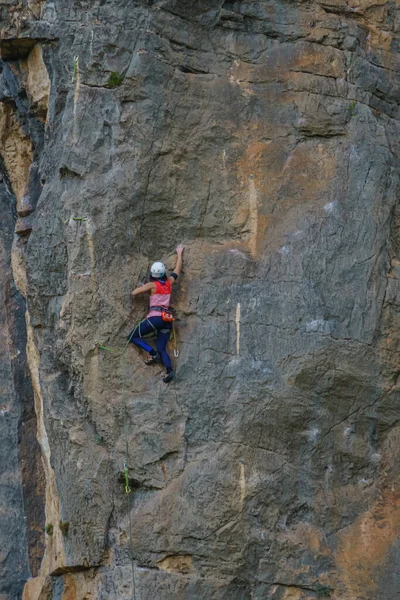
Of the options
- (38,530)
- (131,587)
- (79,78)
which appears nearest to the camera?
(131,587)

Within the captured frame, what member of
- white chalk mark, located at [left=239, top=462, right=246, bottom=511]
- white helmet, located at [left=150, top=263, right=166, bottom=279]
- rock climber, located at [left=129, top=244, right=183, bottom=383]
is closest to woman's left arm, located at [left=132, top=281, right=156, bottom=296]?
rock climber, located at [left=129, top=244, right=183, bottom=383]

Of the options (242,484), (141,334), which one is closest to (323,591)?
(242,484)

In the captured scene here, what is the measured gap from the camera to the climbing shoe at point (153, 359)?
1519 cm

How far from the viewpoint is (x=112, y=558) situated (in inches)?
583

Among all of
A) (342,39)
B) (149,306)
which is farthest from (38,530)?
(342,39)

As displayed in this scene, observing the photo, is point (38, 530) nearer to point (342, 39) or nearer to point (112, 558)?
point (112, 558)

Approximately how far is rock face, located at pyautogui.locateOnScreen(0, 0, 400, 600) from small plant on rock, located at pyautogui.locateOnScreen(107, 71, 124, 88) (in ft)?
0.12

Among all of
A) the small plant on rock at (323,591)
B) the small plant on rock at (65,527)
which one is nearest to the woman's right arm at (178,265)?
the small plant on rock at (65,527)

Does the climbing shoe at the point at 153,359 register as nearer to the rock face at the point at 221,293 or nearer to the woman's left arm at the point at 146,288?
the rock face at the point at 221,293

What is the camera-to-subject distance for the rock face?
48.2 feet

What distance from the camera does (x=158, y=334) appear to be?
15.2m

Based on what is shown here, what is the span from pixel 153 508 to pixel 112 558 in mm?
869

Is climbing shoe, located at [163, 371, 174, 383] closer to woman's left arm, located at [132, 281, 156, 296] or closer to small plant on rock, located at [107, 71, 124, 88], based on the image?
woman's left arm, located at [132, 281, 156, 296]

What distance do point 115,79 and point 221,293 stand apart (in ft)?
10.8
